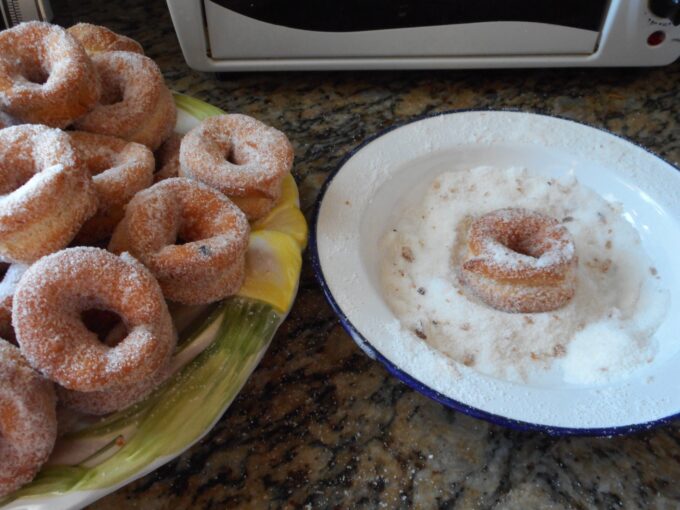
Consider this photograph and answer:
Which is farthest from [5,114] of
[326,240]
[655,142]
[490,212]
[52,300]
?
[655,142]

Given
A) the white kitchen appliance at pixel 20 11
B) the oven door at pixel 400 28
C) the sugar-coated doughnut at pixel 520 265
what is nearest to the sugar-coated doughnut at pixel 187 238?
the sugar-coated doughnut at pixel 520 265

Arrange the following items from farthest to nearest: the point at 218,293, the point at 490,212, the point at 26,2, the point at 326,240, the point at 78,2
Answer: the point at 78,2 → the point at 26,2 → the point at 490,212 → the point at 326,240 → the point at 218,293

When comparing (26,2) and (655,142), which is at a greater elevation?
(26,2)

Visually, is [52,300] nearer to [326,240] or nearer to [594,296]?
[326,240]

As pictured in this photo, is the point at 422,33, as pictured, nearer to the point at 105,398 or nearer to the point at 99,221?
the point at 99,221

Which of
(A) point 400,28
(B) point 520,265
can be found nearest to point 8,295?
(B) point 520,265

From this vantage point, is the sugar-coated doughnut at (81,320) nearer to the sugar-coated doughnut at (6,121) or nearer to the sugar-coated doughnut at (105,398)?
the sugar-coated doughnut at (105,398)

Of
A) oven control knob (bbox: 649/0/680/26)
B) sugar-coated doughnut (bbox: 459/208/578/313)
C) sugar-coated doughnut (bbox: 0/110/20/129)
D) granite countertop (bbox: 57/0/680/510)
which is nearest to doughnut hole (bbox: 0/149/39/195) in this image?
sugar-coated doughnut (bbox: 0/110/20/129)
